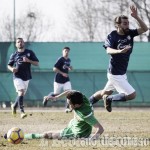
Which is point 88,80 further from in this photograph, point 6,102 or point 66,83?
point 66,83

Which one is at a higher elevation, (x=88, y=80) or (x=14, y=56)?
(x=14, y=56)

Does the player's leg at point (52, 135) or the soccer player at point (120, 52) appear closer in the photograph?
the player's leg at point (52, 135)

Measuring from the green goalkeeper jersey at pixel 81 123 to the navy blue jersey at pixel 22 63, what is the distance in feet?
20.0

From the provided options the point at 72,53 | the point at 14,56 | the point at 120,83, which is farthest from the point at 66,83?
the point at 120,83

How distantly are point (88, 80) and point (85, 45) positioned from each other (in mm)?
1422

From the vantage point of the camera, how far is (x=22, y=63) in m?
15.0

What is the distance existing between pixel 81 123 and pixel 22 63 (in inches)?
248

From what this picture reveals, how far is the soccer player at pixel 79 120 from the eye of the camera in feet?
28.6

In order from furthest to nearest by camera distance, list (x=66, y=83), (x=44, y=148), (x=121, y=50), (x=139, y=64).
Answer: (x=139, y=64)
(x=66, y=83)
(x=121, y=50)
(x=44, y=148)

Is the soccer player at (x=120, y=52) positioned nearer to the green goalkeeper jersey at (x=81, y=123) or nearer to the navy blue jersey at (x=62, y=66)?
the green goalkeeper jersey at (x=81, y=123)

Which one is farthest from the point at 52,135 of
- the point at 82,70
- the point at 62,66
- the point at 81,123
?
the point at 82,70

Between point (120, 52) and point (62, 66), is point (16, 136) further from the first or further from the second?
point (62, 66)

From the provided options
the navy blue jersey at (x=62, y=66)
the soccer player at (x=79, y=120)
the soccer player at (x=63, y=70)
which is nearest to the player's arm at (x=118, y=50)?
the soccer player at (x=79, y=120)

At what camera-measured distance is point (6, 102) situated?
23.0m
